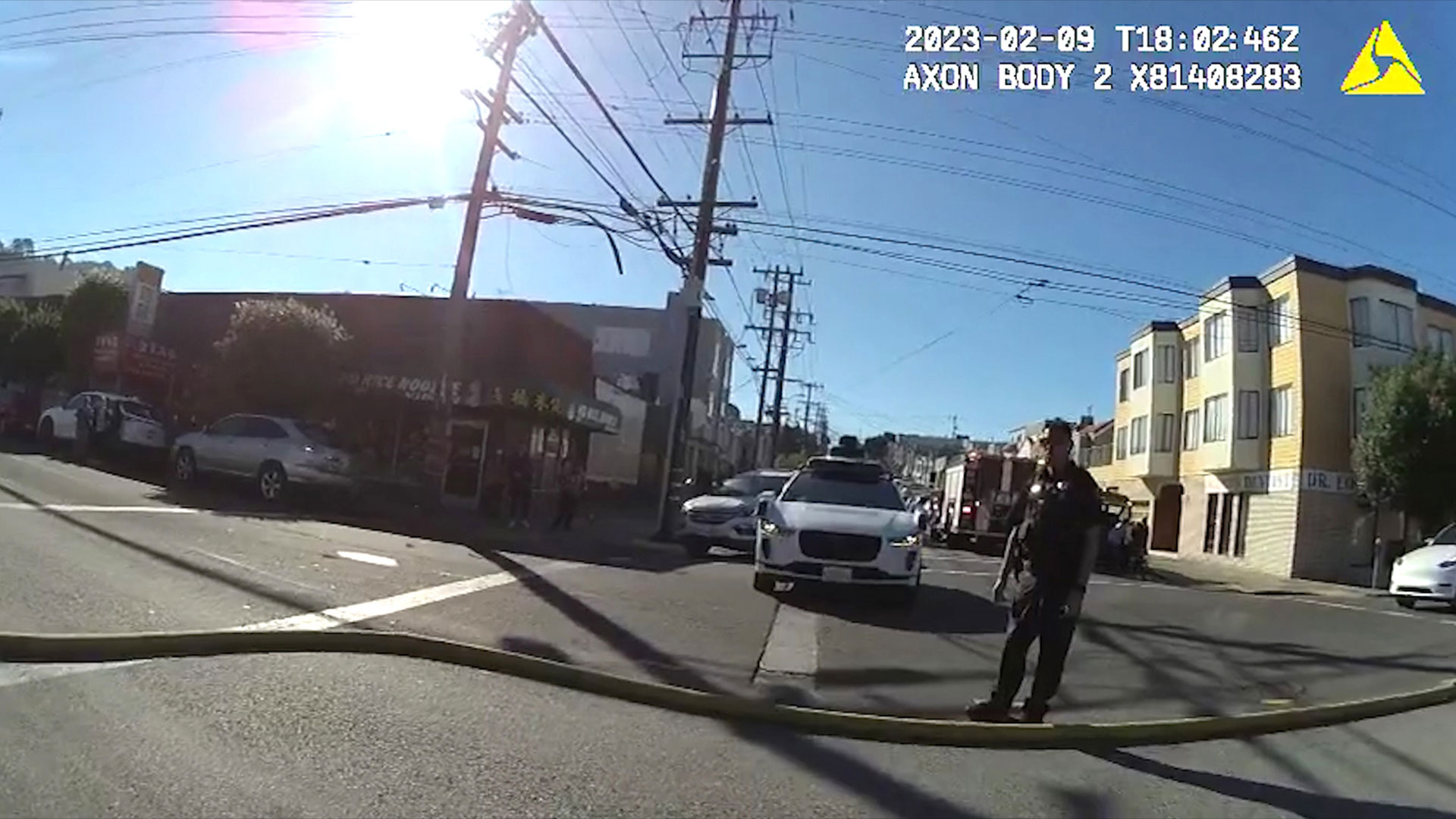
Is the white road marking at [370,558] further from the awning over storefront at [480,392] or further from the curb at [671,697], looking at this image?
the awning over storefront at [480,392]

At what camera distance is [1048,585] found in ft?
21.3

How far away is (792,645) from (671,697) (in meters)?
2.89

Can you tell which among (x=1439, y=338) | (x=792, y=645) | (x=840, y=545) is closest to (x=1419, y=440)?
(x=1439, y=338)

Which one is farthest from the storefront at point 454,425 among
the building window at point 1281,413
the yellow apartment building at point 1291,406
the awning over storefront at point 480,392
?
the building window at point 1281,413

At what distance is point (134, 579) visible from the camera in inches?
361

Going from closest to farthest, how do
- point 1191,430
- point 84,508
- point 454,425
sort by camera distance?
point 84,508 < point 454,425 < point 1191,430

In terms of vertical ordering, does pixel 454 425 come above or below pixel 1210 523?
below

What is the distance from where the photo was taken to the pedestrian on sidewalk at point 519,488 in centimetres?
2127

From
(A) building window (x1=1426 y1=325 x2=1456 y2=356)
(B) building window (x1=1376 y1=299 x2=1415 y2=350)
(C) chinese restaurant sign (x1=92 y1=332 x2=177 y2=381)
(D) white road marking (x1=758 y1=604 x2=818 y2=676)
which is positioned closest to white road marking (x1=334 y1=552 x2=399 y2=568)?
(D) white road marking (x1=758 y1=604 x2=818 y2=676)

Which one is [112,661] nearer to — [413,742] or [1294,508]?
[413,742]

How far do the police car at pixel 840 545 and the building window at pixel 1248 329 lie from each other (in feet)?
99.7

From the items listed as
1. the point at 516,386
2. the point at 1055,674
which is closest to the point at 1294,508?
the point at 516,386

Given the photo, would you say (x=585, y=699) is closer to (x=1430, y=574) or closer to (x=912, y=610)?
(x=912, y=610)

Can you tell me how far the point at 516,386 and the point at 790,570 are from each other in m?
14.3
